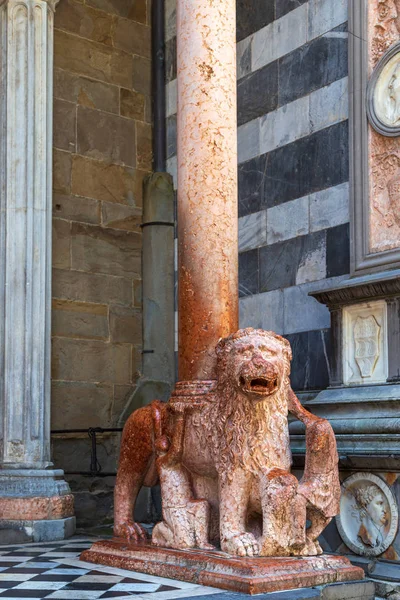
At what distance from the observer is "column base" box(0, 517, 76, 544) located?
7180 millimetres

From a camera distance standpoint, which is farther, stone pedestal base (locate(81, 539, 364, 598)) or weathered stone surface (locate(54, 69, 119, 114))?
weathered stone surface (locate(54, 69, 119, 114))

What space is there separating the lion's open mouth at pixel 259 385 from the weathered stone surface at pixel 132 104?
17.2 ft

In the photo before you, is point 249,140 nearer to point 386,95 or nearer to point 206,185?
point 386,95

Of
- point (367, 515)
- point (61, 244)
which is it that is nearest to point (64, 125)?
point (61, 244)

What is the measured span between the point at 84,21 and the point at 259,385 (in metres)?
5.66

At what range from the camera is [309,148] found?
24.8ft

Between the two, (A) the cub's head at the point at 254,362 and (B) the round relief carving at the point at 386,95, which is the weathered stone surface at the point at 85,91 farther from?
(A) the cub's head at the point at 254,362

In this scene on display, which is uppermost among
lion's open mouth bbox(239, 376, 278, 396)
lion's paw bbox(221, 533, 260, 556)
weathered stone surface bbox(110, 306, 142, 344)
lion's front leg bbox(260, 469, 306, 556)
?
weathered stone surface bbox(110, 306, 142, 344)

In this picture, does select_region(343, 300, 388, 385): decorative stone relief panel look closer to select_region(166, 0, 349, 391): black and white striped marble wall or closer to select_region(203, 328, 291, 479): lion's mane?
select_region(166, 0, 349, 391): black and white striped marble wall

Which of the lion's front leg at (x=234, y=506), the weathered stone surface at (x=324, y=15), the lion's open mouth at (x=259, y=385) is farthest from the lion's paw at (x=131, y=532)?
the weathered stone surface at (x=324, y=15)

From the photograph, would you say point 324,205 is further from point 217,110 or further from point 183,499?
point 183,499

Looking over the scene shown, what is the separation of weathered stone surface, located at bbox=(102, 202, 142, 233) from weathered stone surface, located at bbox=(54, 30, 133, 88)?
1.27 meters

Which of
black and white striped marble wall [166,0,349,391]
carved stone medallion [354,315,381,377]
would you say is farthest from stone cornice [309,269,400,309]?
black and white striped marble wall [166,0,349,391]

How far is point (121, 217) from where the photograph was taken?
31.4ft
